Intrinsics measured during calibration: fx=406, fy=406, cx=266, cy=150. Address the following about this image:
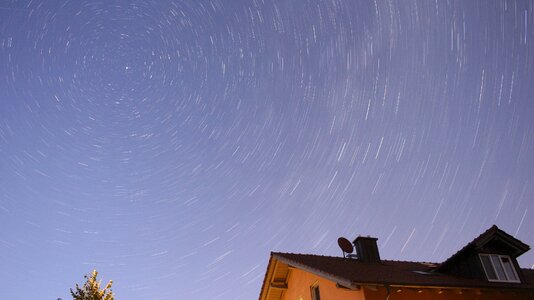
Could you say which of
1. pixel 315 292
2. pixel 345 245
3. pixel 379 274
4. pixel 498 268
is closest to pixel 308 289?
pixel 315 292

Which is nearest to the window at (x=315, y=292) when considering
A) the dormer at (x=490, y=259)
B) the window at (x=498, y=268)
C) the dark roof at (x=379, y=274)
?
the dark roof at (x=379, y=274)

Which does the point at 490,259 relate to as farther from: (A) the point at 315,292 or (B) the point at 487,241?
(A) the point at 315,292

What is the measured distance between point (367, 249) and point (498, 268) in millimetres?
5610

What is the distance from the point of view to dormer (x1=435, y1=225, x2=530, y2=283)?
1686 centimetres

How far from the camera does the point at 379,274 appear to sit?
15438mm

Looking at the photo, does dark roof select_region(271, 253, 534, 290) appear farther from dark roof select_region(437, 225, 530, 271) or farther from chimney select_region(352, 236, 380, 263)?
dark roof select_region(437, 225, 530, 271)

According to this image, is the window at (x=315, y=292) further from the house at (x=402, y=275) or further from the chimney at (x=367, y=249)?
the chimney at (x=367, y=249)

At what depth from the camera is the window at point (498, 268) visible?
16781mm

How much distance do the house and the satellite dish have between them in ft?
1.31

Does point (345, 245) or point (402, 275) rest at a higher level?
point (345, 245)

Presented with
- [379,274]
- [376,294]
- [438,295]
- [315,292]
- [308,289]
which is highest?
[308,289]

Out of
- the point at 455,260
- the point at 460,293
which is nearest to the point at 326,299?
the point at 460,293

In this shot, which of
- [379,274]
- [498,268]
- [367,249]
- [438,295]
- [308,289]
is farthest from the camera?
[367,249]

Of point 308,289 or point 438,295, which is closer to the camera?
point 438,295
